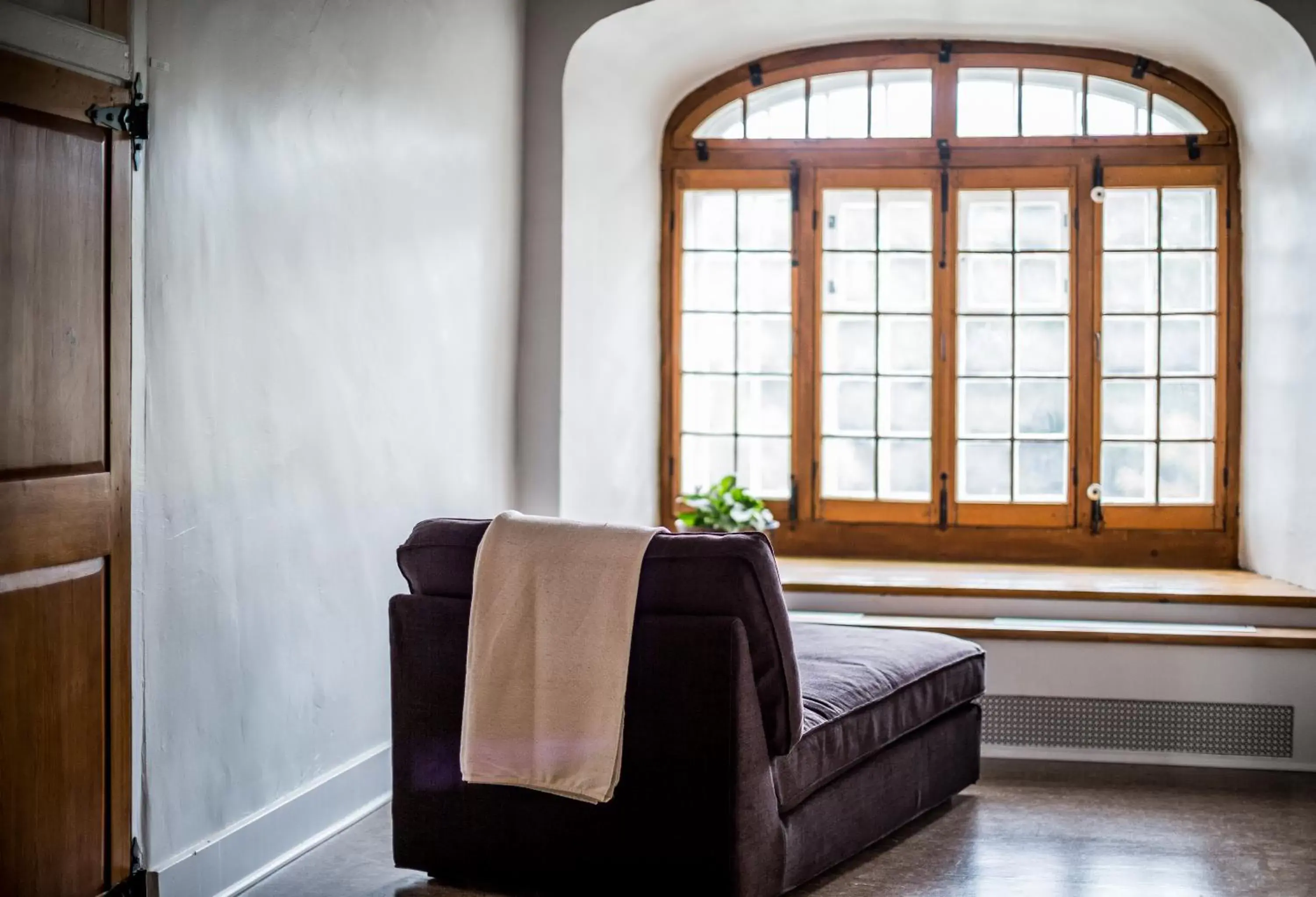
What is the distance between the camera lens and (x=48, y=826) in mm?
2410

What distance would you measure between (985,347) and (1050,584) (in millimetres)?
1110

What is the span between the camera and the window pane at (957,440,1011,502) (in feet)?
17.9

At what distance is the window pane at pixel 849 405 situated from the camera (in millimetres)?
5527

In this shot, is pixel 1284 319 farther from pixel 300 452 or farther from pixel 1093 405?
pixel 300 452

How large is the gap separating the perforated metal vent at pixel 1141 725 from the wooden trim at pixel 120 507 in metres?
2.75

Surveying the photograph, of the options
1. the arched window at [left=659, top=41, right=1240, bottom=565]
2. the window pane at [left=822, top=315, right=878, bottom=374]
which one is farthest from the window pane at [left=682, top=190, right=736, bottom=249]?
the window pane at [left=822, top=315, right=878, bottom=374]

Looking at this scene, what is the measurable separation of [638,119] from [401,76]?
1.70 m

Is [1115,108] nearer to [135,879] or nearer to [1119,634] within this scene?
[1119,634]

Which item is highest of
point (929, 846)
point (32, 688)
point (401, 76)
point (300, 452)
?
point (401, 76)

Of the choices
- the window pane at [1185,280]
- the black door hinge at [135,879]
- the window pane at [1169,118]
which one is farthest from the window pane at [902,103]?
the black door hinge at [135,879]

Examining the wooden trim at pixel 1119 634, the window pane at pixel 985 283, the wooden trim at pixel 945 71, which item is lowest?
the wooden trim at pixel 1119 634

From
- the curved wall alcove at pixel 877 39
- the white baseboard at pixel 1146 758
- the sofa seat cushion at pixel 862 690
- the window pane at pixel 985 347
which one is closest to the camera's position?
the sofa seat cushion at pixel 862 690

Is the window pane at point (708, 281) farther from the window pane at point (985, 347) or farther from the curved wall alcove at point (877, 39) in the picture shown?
the window pane at point (985, 347)

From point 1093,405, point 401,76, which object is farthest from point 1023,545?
point 401,76
